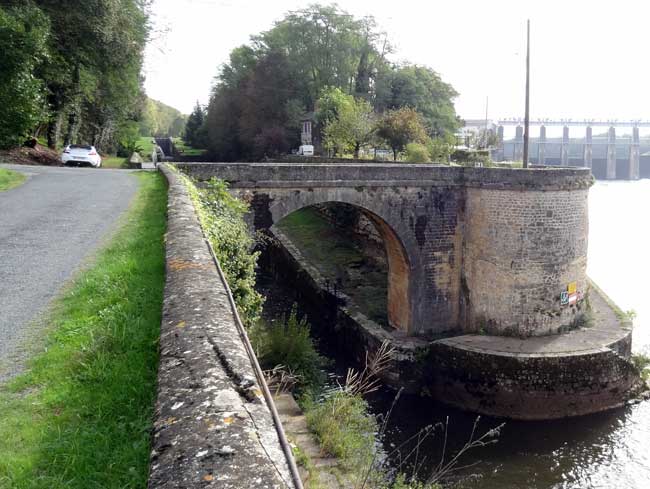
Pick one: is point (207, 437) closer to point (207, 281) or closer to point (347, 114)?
point (207, 281)

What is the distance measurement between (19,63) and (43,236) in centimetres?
1419

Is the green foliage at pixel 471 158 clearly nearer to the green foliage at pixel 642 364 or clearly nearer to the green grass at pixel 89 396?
the green foliage at pixel 642 364

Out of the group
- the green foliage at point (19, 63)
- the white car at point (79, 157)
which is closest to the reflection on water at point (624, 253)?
the white car at point (79, 157)

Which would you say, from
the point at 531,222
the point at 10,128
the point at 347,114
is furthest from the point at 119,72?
the point at 531,222

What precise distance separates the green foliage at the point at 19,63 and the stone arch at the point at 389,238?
1039cm

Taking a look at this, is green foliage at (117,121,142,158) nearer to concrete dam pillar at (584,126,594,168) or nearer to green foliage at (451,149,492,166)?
green foliage at (451,149,492,166)

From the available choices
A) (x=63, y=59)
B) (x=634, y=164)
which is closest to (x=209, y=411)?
(x=63, y=59)

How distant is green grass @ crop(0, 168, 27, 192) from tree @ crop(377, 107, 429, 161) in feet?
68.8

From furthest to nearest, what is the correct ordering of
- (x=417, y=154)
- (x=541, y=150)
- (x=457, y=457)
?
(x=541, y=150), (x=417, y=154), (x=457, y=457)

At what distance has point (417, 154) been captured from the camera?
29.2 m

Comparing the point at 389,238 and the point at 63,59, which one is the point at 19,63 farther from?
the point at 389,238

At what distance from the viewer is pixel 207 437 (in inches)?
80.0

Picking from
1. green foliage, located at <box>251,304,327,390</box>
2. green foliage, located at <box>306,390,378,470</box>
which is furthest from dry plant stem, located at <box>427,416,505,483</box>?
green foliage, located at <box>251,304,327,390</box>

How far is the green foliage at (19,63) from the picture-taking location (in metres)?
18.7
